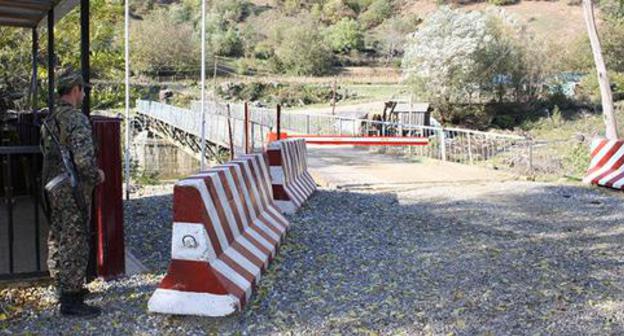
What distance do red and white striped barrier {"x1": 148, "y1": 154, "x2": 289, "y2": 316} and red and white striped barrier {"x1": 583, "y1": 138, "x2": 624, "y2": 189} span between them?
8.26 metres

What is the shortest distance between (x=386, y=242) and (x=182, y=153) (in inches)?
1042

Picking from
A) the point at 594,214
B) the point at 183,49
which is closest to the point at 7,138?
the point at 594,214

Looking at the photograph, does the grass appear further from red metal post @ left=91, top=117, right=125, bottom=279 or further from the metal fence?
red metal post @ left=91, top=117, right=125, bottom=279

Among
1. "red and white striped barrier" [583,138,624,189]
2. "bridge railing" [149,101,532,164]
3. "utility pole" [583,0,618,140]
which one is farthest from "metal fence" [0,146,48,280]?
"utility pole" [583,0,618,140]

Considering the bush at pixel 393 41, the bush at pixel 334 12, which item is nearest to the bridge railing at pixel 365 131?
the bush at pixel 393 41

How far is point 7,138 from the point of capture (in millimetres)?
8797

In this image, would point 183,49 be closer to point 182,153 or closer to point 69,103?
point 182,153

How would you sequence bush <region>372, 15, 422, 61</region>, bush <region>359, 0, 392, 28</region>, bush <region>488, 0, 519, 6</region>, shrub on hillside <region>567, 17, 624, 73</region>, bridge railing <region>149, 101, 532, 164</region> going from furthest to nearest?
bush <region>359, 0, 392, 28</region> < bush <region>488, 0, 519, 6</region> < bush <region>372, 15, 422, 61</region> < shrub on hillside <region>567, 17, 624, 73</region> < bridge railing <region>149, 101, 532, 164</region>

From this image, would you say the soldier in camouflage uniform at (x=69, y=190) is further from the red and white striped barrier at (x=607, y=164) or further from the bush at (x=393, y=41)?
the bush at (x=393, y=41)

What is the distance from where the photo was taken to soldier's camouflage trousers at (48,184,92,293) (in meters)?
4.32

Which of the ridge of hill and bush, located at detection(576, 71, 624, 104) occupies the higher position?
the ridge of hill

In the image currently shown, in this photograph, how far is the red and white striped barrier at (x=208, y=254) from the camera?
429cm

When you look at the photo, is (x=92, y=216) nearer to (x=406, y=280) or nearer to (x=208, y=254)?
(x=208, y=254)

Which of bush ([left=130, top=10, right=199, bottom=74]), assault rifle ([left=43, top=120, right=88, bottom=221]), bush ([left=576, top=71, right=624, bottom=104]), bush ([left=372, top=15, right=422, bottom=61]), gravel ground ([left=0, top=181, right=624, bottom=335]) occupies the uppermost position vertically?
bush ([left=372, top=15, right=422, bottom=61])
